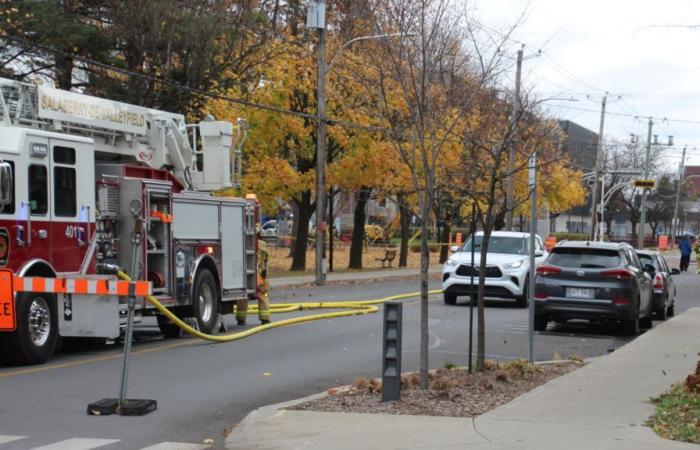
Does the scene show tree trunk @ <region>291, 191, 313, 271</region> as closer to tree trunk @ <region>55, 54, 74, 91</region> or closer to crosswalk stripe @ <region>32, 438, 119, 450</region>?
tree trunk @ <region>55, 54, 74, 91</region>

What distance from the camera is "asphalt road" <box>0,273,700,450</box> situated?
355 inches

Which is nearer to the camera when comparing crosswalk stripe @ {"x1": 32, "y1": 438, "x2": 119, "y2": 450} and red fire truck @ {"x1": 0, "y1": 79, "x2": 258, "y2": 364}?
crosswalk stripe @ {"x1": 32, "y1": 438, "x2": 119, "y2": 450}

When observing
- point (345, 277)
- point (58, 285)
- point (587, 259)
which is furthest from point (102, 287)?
point (345, 277)

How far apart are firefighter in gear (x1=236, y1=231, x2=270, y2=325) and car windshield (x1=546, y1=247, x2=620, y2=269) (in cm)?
524

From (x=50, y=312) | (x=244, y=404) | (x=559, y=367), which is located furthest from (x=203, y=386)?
(x=559, y=367)

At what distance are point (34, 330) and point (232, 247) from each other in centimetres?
535

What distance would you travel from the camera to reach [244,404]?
34.1 feet

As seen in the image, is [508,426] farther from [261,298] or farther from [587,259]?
[587,259]

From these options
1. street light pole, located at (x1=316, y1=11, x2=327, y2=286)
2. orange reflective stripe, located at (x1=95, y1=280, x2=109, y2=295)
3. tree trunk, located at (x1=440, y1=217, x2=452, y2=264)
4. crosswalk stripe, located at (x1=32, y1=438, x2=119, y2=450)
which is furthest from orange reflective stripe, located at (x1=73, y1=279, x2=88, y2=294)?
tree trunk, located at (x1=440, y1=217, x2=452, y2=264)

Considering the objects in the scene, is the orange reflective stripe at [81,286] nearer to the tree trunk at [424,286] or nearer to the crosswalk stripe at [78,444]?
the crosswalk stripe at [78,444]

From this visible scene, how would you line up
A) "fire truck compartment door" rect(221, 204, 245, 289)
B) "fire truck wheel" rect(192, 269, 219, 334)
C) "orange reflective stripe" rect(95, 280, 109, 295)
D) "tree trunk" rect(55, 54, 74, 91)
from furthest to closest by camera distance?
"tree trunk" rect(55, 54, 74, 91)
"fire truck compartment door" rect(221, 204, 245, 289)
"fire truck wheel" rect(192, 269, 219, 334)
"orange reflective stripe" rect(95, 280, 109, 295)

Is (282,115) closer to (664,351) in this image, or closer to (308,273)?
(308,273)

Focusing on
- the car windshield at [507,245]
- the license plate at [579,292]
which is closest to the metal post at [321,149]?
the car windshield at [507,245]

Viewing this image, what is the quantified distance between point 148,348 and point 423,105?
6.67m
